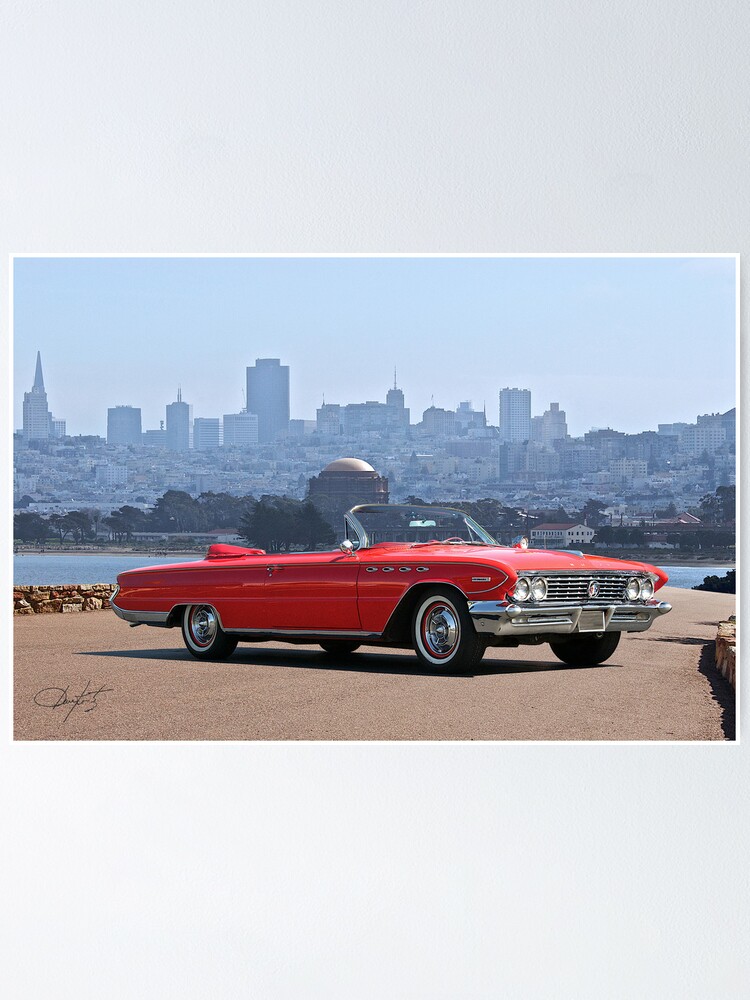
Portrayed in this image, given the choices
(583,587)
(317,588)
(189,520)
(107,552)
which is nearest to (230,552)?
(189,520)

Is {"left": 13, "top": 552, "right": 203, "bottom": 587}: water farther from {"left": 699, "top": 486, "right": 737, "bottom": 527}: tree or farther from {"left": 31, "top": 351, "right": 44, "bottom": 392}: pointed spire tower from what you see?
{"left": 699, "top": 486, "right": 737, "bottom": 527}: tree

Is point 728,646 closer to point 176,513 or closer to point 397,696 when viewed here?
point 397,696

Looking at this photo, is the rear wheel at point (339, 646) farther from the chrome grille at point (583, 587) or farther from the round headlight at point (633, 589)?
the round headlight at point (633, 589)

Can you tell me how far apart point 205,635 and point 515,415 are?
1.65 m

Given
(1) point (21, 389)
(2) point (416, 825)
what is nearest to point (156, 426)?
(1) point (21, 389)

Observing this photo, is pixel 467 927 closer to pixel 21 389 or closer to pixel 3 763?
pixel 3 763

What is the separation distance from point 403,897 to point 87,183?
119 inches

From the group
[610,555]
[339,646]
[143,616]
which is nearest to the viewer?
[610,555]

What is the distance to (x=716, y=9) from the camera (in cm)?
470

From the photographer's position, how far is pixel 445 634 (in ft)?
15.8

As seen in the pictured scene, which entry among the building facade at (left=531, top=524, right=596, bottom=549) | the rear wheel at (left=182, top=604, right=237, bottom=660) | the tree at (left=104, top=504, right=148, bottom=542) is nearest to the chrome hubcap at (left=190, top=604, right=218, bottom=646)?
the rear wheel at (left=182, top=604, right=237, bottom=660)

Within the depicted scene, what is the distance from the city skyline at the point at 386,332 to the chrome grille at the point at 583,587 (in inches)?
23.3
